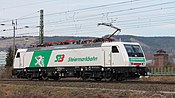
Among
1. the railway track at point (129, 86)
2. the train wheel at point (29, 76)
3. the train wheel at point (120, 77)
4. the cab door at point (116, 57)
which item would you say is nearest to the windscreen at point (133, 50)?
the cab door at point (116, 57)

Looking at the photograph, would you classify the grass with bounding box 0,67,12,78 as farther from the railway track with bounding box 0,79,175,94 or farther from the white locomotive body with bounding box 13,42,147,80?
the railway track with bounding box 0,79,175,94

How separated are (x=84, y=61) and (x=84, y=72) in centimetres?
98

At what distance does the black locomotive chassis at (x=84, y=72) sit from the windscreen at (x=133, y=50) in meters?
1.11

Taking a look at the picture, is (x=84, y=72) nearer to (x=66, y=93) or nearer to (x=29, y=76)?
(x=29, y=76)

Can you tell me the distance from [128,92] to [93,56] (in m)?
13.4

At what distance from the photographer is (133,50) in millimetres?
28531

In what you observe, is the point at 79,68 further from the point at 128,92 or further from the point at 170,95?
the point at 170,95

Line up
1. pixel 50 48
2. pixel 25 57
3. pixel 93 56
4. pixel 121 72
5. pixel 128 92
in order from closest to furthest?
1. pixel 128 92
2. pixel 121 72
3. pixel 93 56
4. pixel 50 48
5. pixel 25 57

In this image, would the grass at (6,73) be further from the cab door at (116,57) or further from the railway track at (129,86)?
the railway track at (129,86)

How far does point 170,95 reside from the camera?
15.3 m

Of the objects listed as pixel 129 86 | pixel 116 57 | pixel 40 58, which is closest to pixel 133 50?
pixel 116 57

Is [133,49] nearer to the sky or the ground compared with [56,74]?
nearer to the sky

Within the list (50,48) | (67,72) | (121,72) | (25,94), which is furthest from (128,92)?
(50,48)

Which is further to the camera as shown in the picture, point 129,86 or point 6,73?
point 6,73
